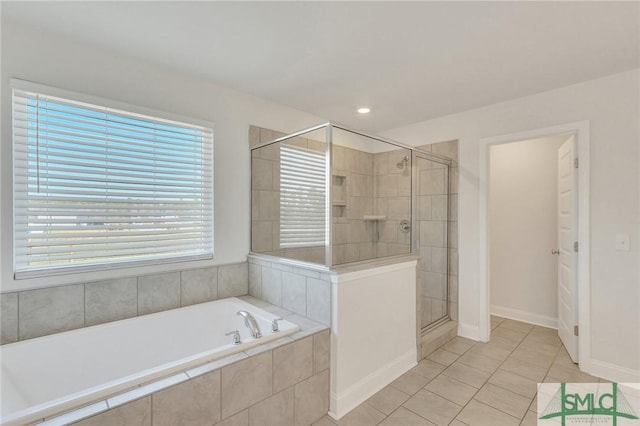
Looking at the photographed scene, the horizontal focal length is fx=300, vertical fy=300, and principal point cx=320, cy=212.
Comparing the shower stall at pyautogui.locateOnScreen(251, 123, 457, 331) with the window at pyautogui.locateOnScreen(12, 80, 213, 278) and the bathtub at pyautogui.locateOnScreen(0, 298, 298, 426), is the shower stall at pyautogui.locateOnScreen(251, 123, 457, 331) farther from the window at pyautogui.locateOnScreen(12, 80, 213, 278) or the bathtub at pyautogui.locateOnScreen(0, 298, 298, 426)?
the bathtub at pyautogui.locateOnScreen(0, 298, 298, 426)

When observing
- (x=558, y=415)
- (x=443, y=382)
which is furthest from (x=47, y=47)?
(x=558, y=415)

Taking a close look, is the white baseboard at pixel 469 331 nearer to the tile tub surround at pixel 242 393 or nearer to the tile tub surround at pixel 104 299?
the tile tub surround at pixel 242 393

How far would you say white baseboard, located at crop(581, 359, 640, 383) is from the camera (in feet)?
7.34

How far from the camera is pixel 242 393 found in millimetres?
1595

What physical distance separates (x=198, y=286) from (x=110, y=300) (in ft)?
1.99

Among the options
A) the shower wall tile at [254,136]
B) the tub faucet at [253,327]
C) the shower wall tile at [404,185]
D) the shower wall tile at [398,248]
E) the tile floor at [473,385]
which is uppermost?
the shower wall tile at [254,136]

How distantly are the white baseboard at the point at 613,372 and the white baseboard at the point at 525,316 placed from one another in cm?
111

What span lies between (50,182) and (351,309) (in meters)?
2.10

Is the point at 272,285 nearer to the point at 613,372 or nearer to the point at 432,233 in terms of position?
the point at 432,233

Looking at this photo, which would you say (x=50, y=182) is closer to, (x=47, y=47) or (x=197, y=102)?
(x=47, y=47)

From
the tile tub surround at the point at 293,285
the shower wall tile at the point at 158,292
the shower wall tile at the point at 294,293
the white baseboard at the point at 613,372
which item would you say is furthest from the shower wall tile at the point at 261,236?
the white baseboard at the point at 613,372

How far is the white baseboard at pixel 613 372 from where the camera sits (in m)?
2.24

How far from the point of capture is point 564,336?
2895 mm

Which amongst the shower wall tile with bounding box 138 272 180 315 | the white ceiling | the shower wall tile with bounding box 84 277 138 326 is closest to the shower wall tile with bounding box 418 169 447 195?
the white ceiling
